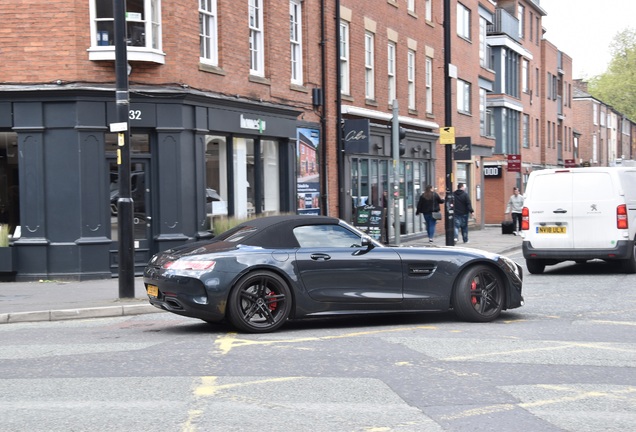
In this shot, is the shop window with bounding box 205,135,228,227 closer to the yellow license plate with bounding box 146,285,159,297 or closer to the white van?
the white van

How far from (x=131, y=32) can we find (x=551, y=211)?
875 cm

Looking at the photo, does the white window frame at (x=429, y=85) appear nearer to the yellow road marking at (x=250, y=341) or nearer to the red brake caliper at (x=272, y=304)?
the red brake caliper at (x=272, y=304)

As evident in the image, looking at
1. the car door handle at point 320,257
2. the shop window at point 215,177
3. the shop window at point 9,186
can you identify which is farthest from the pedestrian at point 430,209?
the car door handle at point 320,257

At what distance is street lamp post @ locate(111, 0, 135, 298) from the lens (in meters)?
12.8

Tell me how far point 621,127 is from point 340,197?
75913mm

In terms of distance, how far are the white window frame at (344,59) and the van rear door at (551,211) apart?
9177 millimetres

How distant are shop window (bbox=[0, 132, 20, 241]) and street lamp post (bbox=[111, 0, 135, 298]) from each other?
191 inches

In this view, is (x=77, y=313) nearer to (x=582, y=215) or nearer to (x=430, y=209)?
(x=582, y=215)

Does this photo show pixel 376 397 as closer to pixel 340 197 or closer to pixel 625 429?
pixel 625 429

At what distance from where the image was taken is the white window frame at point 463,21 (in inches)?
1417

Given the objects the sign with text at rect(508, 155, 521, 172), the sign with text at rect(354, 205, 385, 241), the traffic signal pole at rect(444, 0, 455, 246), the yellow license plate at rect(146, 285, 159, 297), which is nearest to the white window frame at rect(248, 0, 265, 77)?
the sign with text at rect(354, 205, 385, 241)

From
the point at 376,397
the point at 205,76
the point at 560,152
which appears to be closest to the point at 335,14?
the point at 205,76

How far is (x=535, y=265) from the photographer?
58.1 feet

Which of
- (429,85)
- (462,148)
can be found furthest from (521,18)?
(462,148)
